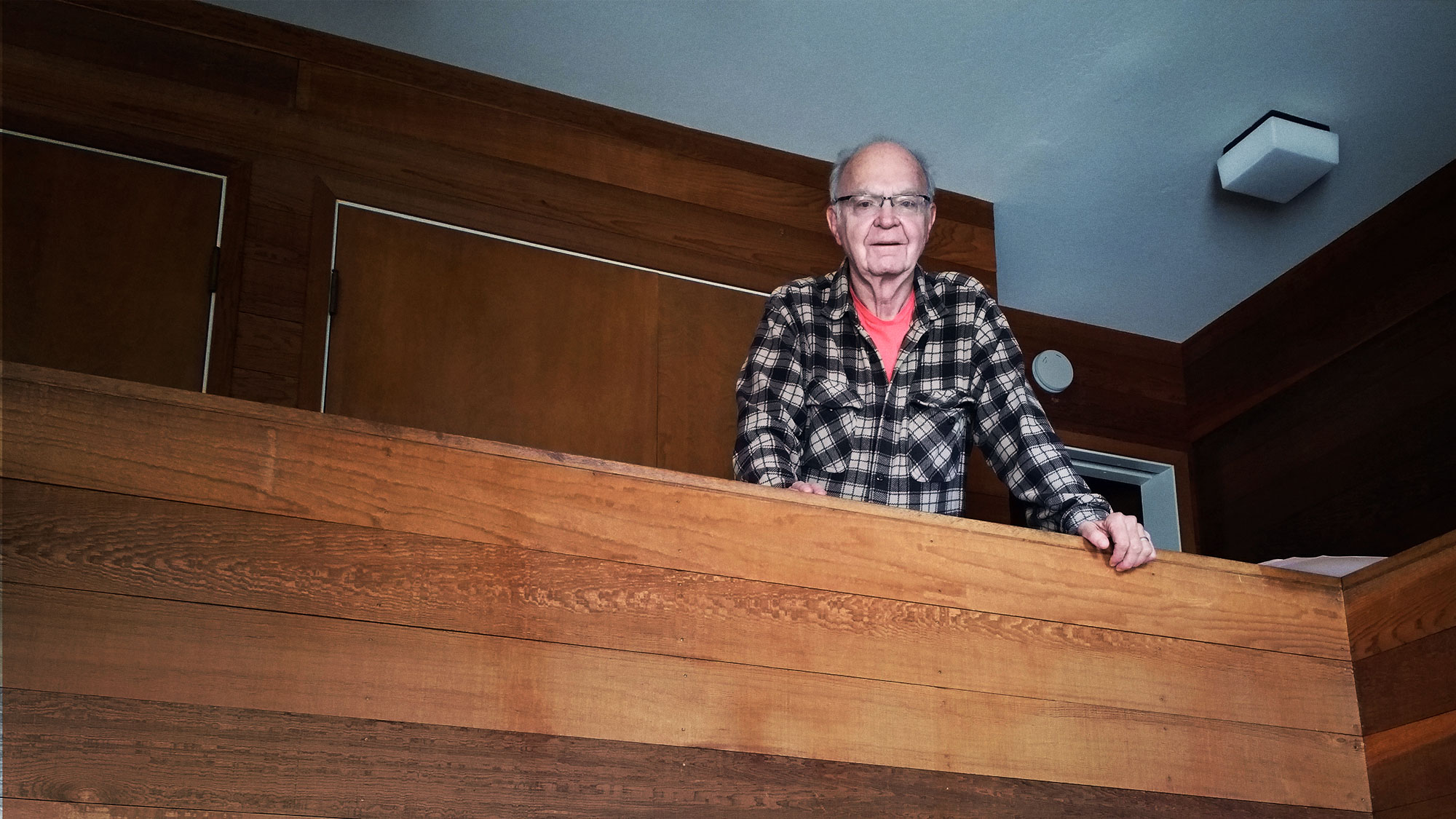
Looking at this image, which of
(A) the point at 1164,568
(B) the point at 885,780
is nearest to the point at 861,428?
(A) the point at 1164,568

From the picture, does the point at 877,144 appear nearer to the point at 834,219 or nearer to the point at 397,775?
the point at 834,219

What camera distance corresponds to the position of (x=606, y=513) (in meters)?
1.68

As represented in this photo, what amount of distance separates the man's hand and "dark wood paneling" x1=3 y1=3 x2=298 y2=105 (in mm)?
1898

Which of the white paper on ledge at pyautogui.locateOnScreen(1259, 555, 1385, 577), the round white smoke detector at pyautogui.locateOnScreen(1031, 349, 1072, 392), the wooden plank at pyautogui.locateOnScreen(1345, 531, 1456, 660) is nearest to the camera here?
the wooden plank at pyautogui.locateOnScreen(1345, 531, 1456, 660)

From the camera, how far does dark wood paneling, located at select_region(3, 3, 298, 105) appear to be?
268 centimetres

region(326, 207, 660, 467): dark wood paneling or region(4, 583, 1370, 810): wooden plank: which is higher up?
region(326, 207, 660, 467): dark wood paneling

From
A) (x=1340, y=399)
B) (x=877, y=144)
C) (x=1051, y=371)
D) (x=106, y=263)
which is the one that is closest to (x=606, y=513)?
(x=877, y=144)

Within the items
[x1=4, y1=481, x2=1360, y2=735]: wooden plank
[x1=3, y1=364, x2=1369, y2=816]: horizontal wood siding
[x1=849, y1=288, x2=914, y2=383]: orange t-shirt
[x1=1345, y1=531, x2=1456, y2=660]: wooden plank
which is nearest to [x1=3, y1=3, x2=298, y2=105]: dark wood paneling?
[x1=849, y1=288, x2=914, y2=383]: orange t-shirt

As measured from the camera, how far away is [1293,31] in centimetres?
295

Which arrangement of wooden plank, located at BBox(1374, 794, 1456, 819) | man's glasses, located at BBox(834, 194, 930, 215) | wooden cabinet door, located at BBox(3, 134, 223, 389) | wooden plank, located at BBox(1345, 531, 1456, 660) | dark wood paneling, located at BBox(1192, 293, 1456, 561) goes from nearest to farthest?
wooden plank, located at BBox(1374, 794, 1456, 819)
wooden plank, located at BBox(1345, 531, 1456, 660)
man's glasses, located at BBox(834, 194, 930, 215)
wooden cabinet door, located at BBox(3, 134, 223, 389)
dark wood paneling, located at BBox(1192, 293, 1456, 561)

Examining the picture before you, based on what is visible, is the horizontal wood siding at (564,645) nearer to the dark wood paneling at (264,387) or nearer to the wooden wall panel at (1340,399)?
the dark wood paneling at (264,387)

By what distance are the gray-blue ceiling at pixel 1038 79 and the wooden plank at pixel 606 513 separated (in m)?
1.44

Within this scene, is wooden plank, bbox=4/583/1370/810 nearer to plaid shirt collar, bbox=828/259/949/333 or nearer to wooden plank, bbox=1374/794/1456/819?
wooden plank, bbox=1374/794/1456/819

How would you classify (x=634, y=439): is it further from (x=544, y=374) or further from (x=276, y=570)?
(x=276, y=570)
